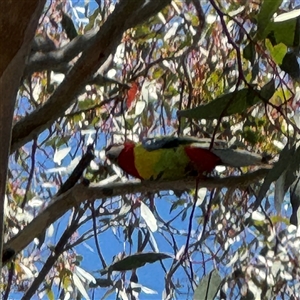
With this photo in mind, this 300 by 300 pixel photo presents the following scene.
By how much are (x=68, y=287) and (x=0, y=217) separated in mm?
1028

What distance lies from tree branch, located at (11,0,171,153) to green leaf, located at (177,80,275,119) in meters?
0.15

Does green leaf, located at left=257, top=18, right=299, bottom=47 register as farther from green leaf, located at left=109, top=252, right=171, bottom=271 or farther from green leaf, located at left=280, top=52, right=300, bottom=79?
green leaf, located at left=109, top=252, right=171, bottom=271

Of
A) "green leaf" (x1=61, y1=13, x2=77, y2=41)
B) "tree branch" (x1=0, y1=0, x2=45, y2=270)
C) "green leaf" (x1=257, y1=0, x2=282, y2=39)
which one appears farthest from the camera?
"green leaf" (x1=61, y1=13, x2=77, y2=41)

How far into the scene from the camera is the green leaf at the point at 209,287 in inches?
32.1

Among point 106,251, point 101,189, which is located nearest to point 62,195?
point 101,189

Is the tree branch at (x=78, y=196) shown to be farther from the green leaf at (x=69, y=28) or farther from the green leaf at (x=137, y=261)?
the green leaf at (x=69, y=28)

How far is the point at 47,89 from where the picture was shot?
142 cm

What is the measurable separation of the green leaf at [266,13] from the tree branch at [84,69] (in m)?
0.22

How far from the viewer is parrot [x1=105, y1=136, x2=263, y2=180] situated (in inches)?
34.8

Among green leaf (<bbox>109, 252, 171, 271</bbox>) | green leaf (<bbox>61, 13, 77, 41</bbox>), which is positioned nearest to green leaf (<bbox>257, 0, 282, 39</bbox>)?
green leaf (<bbox>109, 252, 171, 271</bbox>)

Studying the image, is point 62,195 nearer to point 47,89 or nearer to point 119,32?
point 119,32

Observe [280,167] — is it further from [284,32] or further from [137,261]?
[137,261]

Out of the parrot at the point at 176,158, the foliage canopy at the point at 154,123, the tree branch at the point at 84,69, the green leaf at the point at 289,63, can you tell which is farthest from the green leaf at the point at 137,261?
the green leaf at the point at 289,63

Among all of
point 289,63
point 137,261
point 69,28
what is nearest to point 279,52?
point 289,63
